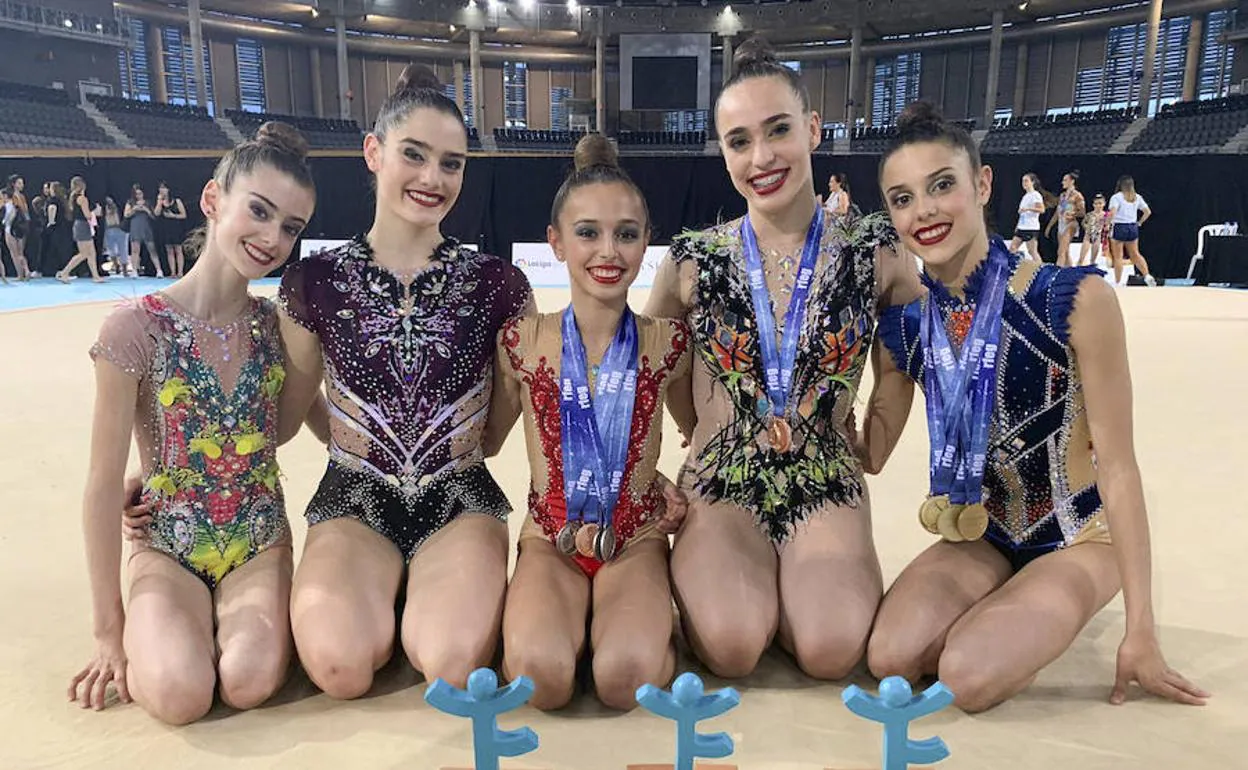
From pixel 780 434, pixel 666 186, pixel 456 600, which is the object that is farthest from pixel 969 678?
pixel 666 186

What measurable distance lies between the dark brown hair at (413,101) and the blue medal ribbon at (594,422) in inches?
21.7

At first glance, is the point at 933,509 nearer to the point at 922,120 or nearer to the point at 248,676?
the point at 922,120

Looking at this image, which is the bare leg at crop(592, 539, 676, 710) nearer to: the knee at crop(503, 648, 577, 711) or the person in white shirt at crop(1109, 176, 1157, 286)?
the knee at crop(503, 648, 577, 711)

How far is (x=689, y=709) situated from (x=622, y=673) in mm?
511

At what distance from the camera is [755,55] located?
1.85 m

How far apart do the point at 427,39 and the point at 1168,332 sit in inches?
742

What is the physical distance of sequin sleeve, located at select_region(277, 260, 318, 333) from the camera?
5.80 ft

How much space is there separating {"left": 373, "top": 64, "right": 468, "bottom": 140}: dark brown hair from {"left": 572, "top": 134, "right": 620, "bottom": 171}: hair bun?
10.0 inches

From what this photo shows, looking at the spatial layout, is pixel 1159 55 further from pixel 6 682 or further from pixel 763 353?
pixel 6 682

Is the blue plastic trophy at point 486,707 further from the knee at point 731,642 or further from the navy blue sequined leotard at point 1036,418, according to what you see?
the navy blue sequined leotard at point 1036,418

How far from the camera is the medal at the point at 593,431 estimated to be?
68.2 inches

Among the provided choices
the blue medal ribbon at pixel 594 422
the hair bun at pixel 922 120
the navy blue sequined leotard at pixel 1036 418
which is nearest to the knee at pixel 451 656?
the blue medal ribbon at pixel 594 422

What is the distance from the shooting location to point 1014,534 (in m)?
1.76

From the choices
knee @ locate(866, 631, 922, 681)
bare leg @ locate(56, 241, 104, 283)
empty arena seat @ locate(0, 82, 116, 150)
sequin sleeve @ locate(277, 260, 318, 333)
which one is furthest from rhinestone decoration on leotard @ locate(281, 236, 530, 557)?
empty arena seat @ locate(0, 82, 116, 150)
